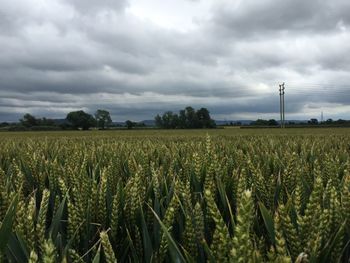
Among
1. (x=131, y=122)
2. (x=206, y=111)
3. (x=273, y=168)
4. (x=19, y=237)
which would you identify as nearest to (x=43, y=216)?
(x=19, y=237)

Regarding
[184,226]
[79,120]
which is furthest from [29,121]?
[184,226]

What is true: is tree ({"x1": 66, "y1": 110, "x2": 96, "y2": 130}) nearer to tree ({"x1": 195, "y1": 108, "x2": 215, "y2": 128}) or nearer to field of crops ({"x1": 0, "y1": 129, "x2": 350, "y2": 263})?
tree ({"x1": 195, "y1": 108, "x2": 215, "y2": 128})

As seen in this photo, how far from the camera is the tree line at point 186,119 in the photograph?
13825 cm

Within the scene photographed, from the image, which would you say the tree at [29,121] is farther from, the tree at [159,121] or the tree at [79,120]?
the tree at [159,121]

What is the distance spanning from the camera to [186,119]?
465ft

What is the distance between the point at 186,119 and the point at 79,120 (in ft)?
133

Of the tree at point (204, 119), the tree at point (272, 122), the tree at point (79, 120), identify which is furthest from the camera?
the tree at point (204, 119)

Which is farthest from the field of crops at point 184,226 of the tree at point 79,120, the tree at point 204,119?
the tree at point 204,119

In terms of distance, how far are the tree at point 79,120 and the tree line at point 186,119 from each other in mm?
26513

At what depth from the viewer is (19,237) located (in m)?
1.13

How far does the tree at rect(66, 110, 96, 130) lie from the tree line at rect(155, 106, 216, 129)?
26513mm

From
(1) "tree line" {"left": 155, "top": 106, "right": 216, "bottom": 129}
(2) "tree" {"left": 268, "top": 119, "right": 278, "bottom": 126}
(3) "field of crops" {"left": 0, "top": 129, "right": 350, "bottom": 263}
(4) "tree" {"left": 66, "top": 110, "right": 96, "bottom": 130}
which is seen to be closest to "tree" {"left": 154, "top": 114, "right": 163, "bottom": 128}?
(1) "tree line" {"left": 155, "top": 106, "right": 216, "bottom": 129}

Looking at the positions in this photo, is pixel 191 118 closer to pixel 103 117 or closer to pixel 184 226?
pixel 103 117

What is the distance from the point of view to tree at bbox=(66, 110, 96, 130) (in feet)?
420
